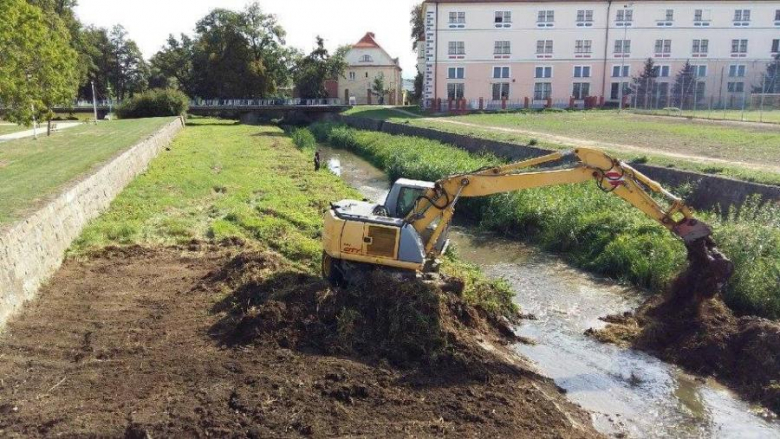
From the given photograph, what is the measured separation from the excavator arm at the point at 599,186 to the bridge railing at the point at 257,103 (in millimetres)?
57464

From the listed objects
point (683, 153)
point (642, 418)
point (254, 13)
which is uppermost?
point (254, 13)

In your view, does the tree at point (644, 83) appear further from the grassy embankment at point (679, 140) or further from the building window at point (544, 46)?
the grassy embankment at point (679, 140)

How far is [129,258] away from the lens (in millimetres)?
13500

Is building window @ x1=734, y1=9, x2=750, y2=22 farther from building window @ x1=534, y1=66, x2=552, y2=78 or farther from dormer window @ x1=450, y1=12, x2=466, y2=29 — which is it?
dormer window @ x1=450, y1=12, x2=466, y2=29

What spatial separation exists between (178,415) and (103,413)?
847mm

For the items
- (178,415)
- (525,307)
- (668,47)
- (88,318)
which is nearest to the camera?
(178,415)

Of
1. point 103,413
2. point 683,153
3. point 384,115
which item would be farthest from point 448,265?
point 384,115

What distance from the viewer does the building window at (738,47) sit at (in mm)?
61219

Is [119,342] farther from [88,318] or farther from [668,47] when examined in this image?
[668,47]

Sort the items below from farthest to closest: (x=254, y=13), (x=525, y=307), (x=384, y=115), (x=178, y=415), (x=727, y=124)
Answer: (x=254, y=13) → (x=384, y=115) → (x=727, y=124) → (x=525, y=307) → (x=178, y=415)

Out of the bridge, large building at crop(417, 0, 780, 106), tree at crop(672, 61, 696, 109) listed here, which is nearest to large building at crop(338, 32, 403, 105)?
the bridge

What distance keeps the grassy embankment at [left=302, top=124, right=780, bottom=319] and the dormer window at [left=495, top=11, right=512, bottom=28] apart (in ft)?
136

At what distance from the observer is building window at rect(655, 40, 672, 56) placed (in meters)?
61.1

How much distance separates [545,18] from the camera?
60.9 meters
